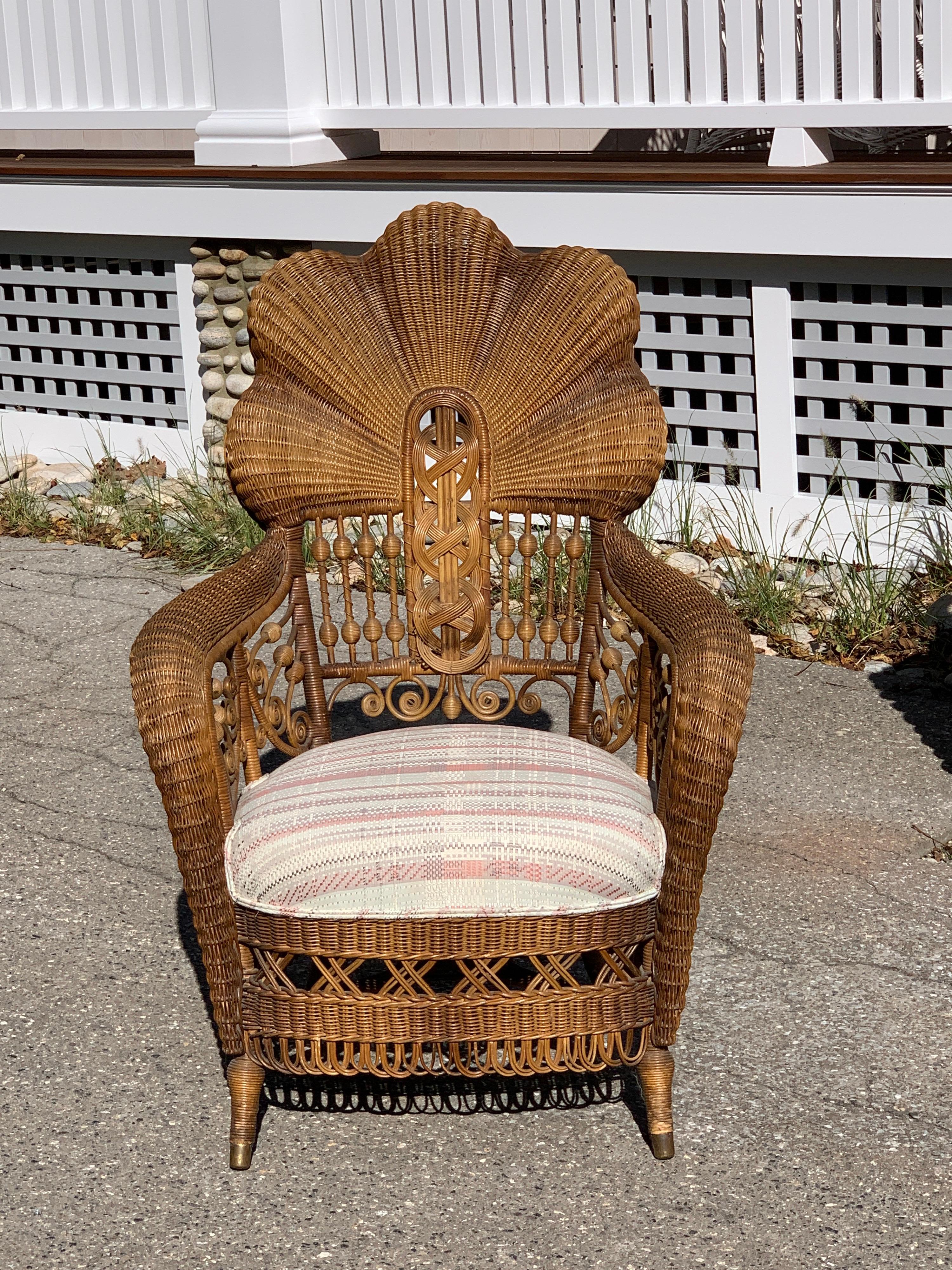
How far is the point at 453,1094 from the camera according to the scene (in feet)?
9.39

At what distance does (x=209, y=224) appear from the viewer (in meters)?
6.10

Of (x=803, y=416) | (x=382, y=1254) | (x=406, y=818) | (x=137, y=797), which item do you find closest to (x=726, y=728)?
(x=406, y=818)

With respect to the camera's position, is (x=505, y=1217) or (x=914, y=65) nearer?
(x=505, y=1217)

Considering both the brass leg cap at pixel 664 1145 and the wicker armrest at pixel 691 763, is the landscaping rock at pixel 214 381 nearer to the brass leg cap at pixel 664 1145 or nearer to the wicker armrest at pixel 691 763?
the wicker armrest at pixel 691 763

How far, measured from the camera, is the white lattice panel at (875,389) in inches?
195

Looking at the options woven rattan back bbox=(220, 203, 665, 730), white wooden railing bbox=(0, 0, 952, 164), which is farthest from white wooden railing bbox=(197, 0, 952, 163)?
woven rattan back bbox=(220, 203, 665, 730)

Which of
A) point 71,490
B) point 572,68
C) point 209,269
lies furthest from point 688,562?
point 71,490

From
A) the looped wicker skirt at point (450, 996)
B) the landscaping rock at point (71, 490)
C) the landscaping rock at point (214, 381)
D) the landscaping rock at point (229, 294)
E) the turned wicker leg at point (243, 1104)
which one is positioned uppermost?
the landscaping rock at point (229, 294)

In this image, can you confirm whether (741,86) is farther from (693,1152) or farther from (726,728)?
(693,1152)

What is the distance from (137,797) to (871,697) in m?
2.03

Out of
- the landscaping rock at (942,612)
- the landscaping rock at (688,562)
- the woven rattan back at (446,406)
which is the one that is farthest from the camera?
the landscaping rock at (688,562)

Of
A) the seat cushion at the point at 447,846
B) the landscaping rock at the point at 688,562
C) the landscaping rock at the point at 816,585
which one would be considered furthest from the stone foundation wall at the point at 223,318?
the seat cushion at the point at 447,846

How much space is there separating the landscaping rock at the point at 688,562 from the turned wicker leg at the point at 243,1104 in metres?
2.96

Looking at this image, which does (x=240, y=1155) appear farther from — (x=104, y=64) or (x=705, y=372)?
(x=104, y=64)
